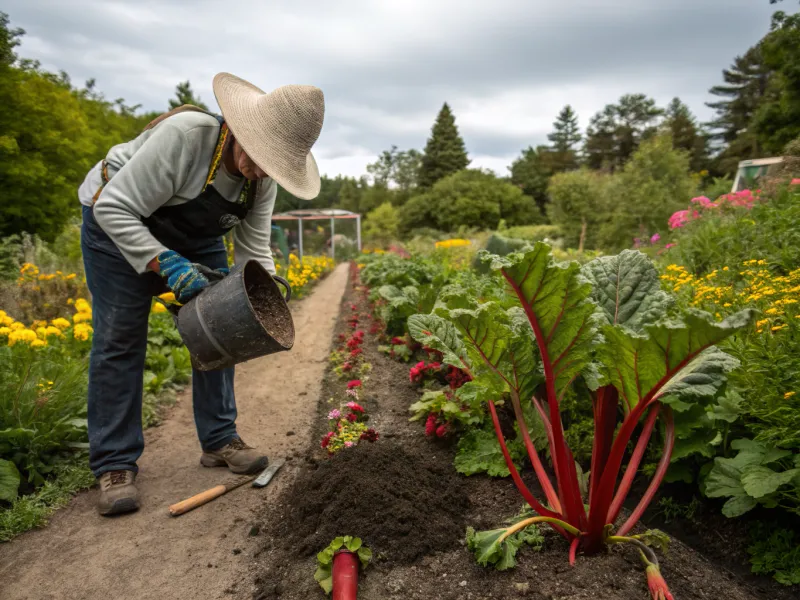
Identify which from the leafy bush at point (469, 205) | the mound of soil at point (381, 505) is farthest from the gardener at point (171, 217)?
the leafy bush at point (469, 205)

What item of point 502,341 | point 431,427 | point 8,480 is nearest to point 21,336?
point 8,480

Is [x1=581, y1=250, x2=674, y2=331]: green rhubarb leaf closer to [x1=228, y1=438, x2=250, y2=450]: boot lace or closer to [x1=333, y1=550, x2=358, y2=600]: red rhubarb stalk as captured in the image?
[x1=333, y1=550, x2=358, y2=600]: red rhubarb stalk

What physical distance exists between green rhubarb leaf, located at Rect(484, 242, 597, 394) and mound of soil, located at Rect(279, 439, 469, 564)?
78 centimetres

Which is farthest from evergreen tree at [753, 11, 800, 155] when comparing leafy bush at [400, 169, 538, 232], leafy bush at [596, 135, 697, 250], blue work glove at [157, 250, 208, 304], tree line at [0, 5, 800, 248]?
leafy bush at [400, 169, 538, 232]

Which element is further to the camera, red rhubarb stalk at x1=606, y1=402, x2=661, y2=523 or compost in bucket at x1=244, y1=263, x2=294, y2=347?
compost in bucket at x1=244, y1=263, x2=294, y2=347

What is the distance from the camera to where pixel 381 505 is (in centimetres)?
198

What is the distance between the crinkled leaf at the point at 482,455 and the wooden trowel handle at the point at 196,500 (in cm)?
122

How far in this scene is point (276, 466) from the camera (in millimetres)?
2828

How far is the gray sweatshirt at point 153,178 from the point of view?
217cm

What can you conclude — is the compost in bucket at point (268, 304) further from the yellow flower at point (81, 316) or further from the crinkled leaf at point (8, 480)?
the yellow flower at point (81, 316)

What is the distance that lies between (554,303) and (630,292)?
51cm

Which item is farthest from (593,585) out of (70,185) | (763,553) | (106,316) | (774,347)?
(70,185)

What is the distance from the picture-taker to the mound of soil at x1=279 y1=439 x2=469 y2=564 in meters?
1.84

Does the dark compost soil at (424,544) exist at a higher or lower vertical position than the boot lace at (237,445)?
higher
